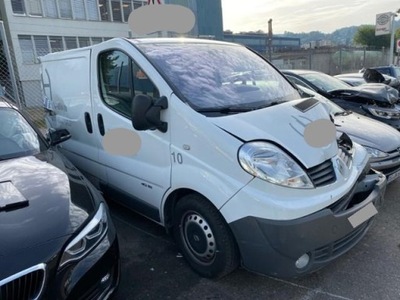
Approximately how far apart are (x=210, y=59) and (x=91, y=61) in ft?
4.15

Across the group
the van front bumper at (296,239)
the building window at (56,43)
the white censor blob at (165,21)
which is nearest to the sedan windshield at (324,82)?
the white censor blob at (165,21)

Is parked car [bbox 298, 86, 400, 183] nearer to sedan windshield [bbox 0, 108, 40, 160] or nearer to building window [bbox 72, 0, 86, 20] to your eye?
sedan windshield [bbox 0, 108, 40, 160]

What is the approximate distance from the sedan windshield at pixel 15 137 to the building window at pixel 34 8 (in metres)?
20.0

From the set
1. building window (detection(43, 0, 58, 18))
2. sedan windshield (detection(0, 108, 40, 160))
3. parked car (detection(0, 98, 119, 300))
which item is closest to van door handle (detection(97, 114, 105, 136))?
sedan windshield (detection(0, 108, 40, 160))

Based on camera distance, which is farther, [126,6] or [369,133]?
[126,6]

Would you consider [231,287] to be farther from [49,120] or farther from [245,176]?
[49,120]

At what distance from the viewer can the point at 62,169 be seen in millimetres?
2744

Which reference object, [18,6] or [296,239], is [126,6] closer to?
[18,6]

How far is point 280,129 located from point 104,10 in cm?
2436

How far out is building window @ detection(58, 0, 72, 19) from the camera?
847 inches

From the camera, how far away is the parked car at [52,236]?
1.75 meters

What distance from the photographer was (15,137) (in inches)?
123

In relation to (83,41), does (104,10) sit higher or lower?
higher

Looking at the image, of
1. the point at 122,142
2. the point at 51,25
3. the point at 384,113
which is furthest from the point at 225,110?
the point at 51,25
